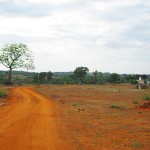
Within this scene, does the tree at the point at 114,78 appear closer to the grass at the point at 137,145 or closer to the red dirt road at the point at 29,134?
the red dirt road at the point at 29,134

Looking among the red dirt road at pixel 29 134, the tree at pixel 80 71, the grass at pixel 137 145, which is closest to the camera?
the red dirt road at pixel 29 134

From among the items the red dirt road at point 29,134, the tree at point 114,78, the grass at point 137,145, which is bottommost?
the grass at point 137,145

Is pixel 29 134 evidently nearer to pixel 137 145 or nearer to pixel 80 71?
pixel 137 145

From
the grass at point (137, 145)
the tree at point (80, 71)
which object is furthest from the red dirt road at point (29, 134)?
the tree at point (80, 71)

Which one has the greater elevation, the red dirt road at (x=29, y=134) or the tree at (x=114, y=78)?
the tree at (x=114, y=78)

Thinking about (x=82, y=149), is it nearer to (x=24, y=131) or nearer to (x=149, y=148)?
(x=149, y=148)

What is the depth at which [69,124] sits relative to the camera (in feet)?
57.4

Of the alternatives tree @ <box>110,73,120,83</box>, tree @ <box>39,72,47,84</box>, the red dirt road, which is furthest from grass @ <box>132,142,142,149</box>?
tree @ <box>110,73,120,83</box>

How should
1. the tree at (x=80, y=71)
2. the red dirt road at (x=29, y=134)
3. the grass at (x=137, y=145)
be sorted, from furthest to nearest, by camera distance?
the tree at (x=80, y=71) < the grass at (x=137, y=145) < the red dirt road at (x=29, y=134)

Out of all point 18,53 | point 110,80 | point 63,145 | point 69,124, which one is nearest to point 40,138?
point 63,145

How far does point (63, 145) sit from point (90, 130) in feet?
12.4

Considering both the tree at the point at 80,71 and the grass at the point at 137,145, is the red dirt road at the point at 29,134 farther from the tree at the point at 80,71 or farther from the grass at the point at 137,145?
the tree at the point at 80,71

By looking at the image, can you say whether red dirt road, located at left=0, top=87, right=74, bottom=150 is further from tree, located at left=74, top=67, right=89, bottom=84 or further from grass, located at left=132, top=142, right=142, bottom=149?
tree, located at left=74, top=67, right=89, bottom=84

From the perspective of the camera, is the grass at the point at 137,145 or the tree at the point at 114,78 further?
the tree at the point at 114,78
